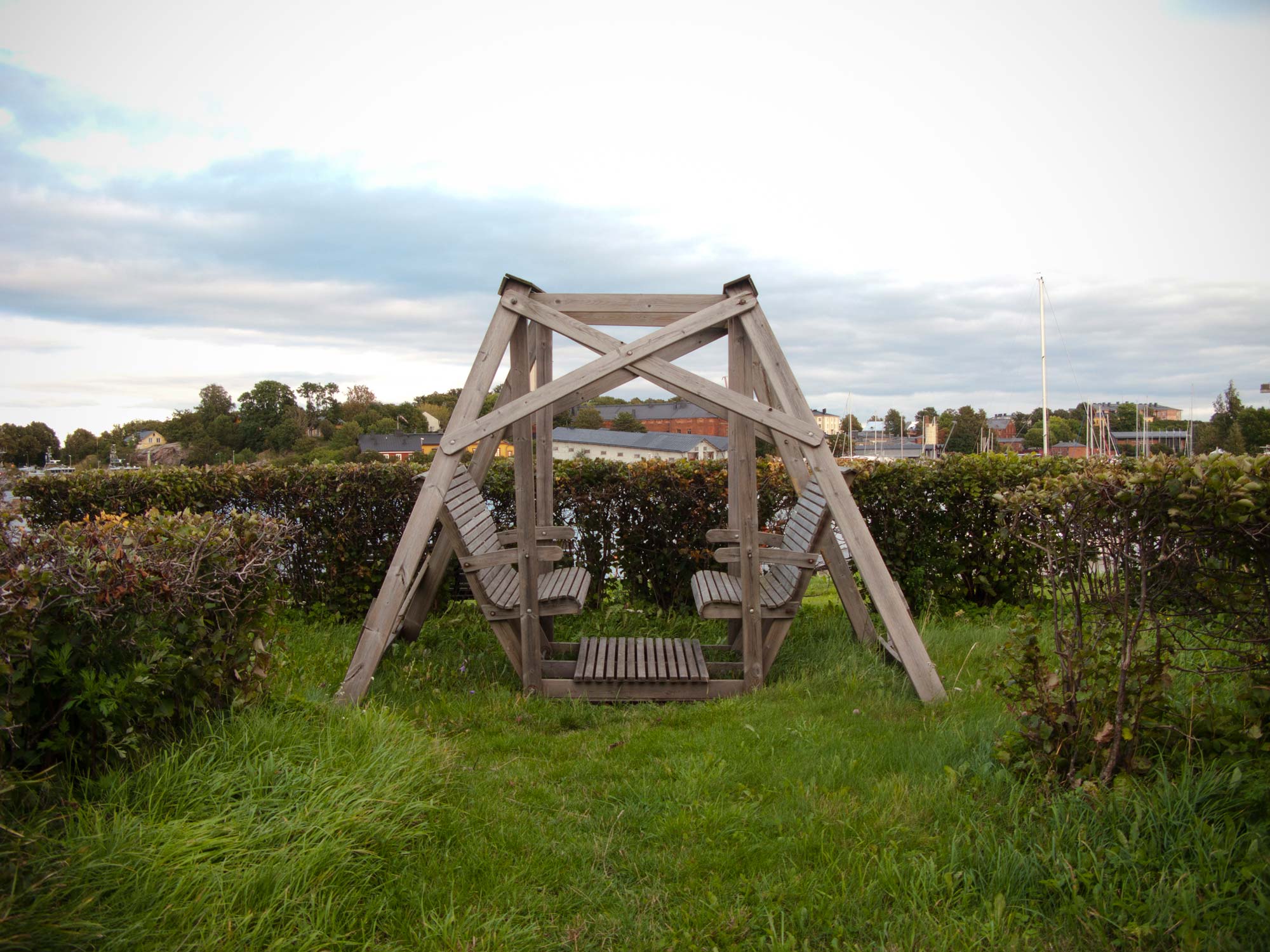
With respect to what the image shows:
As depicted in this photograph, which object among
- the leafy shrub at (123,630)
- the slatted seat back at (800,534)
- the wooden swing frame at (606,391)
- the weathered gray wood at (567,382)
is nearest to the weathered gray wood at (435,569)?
the wooden swing frame at (606,391)

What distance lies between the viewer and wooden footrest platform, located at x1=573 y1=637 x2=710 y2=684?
17.9ft

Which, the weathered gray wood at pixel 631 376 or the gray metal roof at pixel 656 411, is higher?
the gray metal roof at pixel 656 411

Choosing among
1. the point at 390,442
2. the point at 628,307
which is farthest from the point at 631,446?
the point at 390,442

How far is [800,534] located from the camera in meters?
5.95

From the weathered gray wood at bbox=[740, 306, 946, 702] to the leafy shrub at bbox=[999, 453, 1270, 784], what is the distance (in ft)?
4.36

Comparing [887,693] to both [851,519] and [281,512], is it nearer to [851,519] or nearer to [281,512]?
[851,519]

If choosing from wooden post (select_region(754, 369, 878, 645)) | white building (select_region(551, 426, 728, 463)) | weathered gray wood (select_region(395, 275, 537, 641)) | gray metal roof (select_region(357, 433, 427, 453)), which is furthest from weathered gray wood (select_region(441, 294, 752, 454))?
gray metal roof (select_region(357, 433, 427, 453))

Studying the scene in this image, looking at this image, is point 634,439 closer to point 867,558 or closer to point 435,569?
point 435,569

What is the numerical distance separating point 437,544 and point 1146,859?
180 inches

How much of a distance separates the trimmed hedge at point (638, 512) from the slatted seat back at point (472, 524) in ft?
5.08

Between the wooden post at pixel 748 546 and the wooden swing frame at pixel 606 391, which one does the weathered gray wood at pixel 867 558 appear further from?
the wooden post at pixel 748 546

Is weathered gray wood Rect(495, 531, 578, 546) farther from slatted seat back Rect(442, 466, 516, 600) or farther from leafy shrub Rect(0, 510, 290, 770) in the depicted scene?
leafy shrub Rect(0, 510, 290, 770)

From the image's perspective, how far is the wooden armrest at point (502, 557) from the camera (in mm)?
5367

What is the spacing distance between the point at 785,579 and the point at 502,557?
205 centimetres
